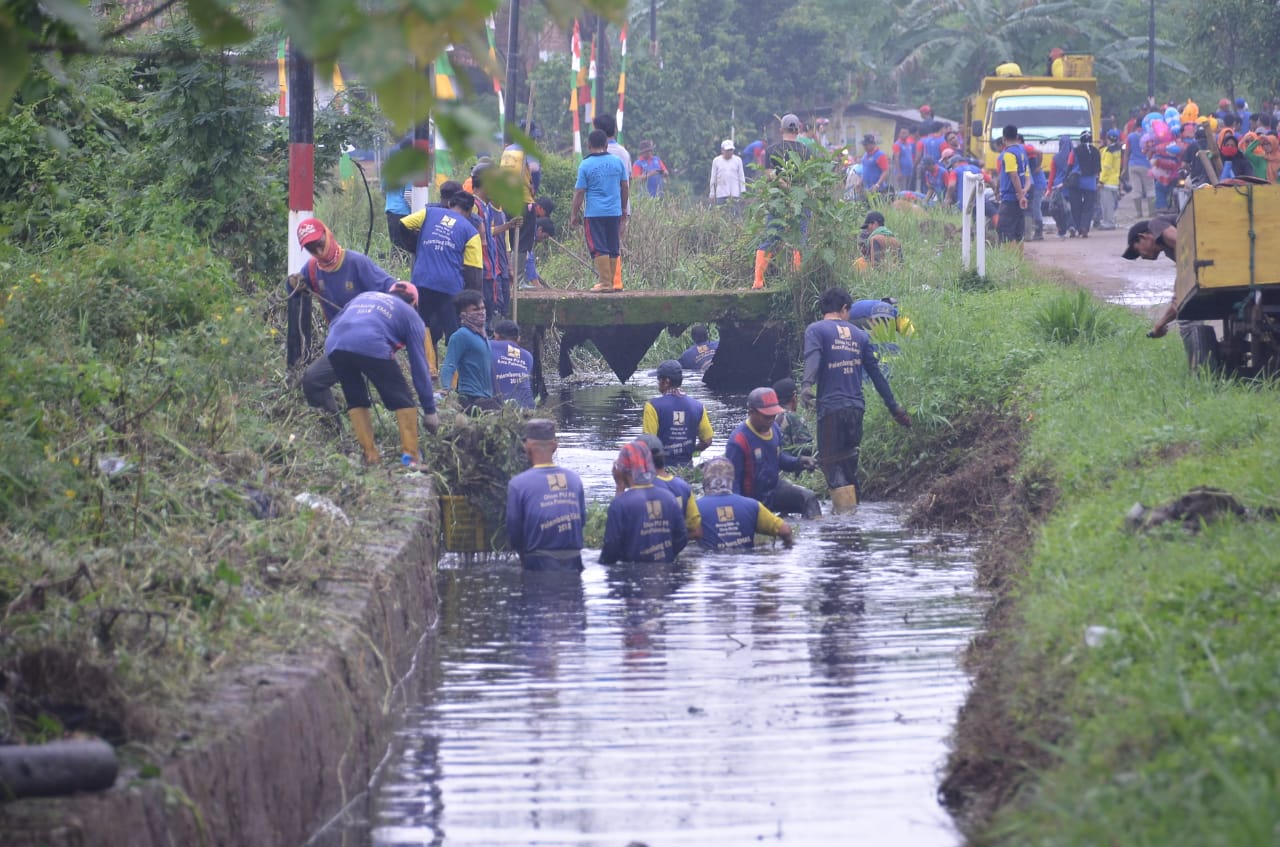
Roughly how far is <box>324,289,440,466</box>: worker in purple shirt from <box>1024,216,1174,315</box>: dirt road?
27.1ft

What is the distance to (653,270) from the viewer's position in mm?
20844

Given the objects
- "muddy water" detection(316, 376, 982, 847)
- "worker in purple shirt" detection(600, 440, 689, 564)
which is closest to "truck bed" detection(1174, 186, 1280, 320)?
"muddy water" detection(316, 376, 982, 847)

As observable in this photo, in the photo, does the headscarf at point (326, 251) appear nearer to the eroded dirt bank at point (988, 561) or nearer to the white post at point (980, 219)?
the eroded dirt bank at point (988, 561)

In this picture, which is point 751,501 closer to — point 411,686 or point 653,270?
point 411,686

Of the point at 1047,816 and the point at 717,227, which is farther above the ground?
the point at 717,227

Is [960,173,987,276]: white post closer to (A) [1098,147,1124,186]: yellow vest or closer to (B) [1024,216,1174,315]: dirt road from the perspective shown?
(B) [1024,216,1174,315]: dirt road

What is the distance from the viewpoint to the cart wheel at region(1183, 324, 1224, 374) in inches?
440

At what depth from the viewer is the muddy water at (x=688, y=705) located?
19.7ft

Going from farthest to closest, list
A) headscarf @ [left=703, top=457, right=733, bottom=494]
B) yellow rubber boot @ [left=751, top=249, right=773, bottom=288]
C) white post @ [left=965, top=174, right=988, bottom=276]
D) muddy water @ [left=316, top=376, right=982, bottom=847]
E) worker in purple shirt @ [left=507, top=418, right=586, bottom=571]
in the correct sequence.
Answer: yellow rubber boot @ [left=751, top=249, right=773, bottom=288] → white post @ [left=965, top=174, right=988, bottom=276] → headscarf @ [left=703, top=457, right=733, bottom=494] → worker in purple shirt @ [left=507, top=418, right=586, bottom=571] → muddy water @ [left=316, top=376, right=982, bottom=847]

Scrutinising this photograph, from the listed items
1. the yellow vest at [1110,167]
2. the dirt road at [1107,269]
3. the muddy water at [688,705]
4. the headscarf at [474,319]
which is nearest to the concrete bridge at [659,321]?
the dirt road at [1107,269]

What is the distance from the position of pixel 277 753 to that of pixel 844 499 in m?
7.85

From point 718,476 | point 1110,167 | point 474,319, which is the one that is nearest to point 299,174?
point 474,319

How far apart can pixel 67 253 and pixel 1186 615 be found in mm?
8844

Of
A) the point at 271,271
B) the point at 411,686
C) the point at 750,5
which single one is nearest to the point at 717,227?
the point at 271,271
